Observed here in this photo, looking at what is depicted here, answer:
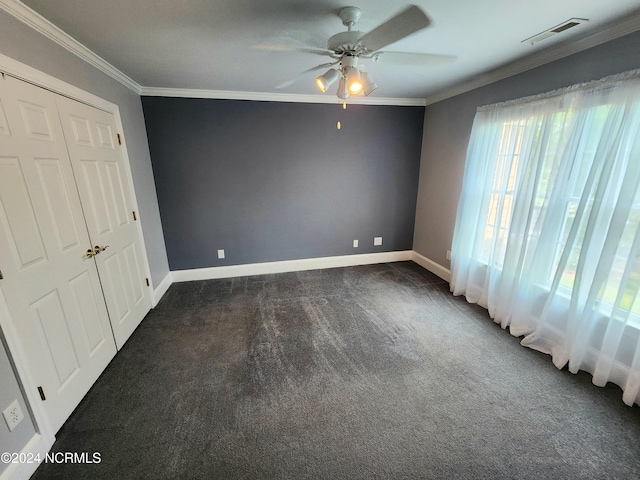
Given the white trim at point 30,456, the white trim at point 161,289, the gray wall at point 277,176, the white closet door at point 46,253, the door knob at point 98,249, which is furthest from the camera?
the gray wall at point 277,176

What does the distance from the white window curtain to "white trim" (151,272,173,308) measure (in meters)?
3.70

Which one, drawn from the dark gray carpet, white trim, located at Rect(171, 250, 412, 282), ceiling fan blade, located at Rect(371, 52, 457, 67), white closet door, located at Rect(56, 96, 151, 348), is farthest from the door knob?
ceiling fan blade, located at Rect(371, 52, 457, 67)

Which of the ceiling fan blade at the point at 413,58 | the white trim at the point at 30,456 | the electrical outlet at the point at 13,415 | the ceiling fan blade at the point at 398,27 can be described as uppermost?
the ceiling fan blade at the point at 413,58

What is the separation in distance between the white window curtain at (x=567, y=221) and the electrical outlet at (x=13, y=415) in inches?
138

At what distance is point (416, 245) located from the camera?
14.1 ft

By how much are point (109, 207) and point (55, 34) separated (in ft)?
3.93

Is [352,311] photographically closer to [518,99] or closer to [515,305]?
[515,305]

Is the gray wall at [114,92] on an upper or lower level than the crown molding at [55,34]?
lower

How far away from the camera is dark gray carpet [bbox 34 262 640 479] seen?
1.43 metres

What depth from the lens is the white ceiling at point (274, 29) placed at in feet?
4.92

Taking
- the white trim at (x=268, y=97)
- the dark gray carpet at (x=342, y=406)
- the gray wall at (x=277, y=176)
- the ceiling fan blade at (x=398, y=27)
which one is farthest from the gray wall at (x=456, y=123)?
the ceiling fan blade at (x=398, y=27)

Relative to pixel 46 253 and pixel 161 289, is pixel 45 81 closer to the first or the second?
pixel 46 253

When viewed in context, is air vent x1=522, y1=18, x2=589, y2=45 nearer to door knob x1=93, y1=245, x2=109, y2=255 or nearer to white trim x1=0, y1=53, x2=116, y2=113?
white trim x1=0, y1=53, x2=116, y2=113

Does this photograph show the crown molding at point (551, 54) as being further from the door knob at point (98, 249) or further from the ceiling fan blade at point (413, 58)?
the door knob at point (98, 249)
